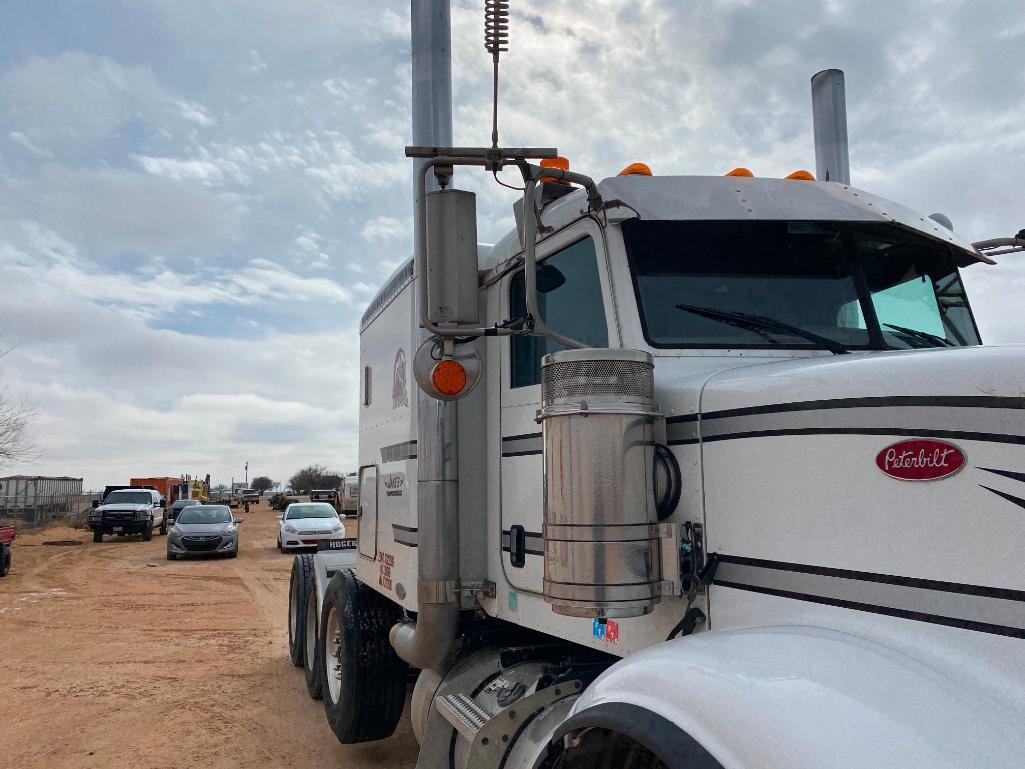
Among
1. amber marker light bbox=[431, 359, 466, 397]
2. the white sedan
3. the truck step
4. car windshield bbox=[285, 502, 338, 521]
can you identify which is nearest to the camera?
amber marker light bbox=[431, 359, 466, 397]

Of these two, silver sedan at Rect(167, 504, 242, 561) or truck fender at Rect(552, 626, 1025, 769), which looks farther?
silver sedan at Rect(167, 504, 242, 561)

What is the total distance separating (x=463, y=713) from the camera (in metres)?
3.74

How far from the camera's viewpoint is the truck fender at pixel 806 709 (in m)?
1.63

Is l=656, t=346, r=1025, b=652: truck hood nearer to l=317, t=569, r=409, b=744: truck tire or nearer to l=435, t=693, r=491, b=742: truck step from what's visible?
l=435, t=693, r=491, b=742: truck step

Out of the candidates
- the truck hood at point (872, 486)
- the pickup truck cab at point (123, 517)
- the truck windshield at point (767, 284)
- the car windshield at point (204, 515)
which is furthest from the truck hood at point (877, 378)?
the pickup truck cab at point (123, 517)

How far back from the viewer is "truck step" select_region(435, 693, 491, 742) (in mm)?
3543

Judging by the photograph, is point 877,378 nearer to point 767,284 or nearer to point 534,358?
point 767,284

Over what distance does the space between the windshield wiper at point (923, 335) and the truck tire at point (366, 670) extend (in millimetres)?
3702

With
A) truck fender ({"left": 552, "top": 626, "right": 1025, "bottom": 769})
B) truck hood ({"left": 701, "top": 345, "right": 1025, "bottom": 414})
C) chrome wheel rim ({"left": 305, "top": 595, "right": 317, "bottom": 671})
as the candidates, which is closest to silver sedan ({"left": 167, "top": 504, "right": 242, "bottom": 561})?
chrome wheel rim ({"left": 305, "top": 595, "right": 317, "bottom": 671})

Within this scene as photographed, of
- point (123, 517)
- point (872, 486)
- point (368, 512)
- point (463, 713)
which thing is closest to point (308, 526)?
point (123, 517)

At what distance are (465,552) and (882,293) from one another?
2.17 metres

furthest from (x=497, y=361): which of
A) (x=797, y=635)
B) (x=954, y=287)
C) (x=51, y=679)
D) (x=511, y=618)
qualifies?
(x=51, y=679)

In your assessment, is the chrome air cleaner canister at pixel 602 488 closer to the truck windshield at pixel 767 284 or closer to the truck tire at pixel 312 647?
the truck windshield at pixel 767 284

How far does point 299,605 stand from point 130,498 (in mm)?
23978
